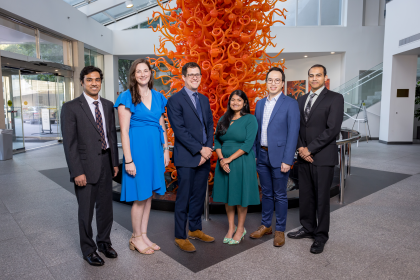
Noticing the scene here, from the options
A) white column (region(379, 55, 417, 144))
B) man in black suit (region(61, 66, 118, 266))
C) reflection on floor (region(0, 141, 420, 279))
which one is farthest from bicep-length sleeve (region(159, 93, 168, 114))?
white column (region(379, 55, 417, 144))

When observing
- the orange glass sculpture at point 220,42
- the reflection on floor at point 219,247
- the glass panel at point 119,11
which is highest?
the glass panel at point 119,11

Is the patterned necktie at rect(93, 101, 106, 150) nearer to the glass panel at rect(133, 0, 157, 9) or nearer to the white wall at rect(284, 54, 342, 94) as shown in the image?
the glass panel at rect(133, 0, 157, 9)

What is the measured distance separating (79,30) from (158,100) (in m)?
10.5

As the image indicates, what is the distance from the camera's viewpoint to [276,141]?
2729mm

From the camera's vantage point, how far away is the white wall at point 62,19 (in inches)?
316

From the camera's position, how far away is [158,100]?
103 inches

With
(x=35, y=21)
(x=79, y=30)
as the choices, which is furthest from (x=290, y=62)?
(x=35, y=21)

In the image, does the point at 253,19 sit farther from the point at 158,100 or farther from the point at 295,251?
the point at 295,251

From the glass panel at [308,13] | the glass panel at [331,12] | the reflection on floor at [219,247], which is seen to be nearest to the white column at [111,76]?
the glass panel at [308,13]

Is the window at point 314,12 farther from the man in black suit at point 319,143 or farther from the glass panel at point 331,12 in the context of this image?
the man in black suit at point 319,143

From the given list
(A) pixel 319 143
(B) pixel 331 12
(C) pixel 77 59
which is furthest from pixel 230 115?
(B) pixel 331 12

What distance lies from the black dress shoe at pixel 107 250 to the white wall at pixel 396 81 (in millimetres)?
10719

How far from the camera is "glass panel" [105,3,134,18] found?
44.0 feet

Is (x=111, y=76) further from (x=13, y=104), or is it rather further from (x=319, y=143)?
(x=319, y=143)
